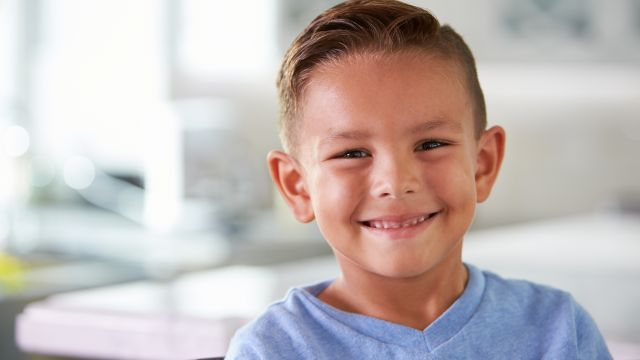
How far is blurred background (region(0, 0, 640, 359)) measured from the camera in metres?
3.76

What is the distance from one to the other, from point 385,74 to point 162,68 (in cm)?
355

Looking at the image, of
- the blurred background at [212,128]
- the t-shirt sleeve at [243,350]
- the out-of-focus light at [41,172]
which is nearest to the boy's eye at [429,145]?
the t-shirt sleeve at [243,350]

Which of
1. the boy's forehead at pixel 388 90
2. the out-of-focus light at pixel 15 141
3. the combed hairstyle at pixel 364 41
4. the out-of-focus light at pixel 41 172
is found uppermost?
the out-of-focus light at pixel 15 141

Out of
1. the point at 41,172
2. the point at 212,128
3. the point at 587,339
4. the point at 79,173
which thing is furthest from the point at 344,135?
the point at 41,172

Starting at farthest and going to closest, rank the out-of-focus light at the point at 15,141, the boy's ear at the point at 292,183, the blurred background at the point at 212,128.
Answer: the out-of-focus light at the point at 15,141
the blurred background at the point at 212,128
the boy's ear at the point at 292,183

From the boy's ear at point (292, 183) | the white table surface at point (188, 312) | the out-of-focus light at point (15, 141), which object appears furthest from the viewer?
the out-of-focus light at point (15, 141)

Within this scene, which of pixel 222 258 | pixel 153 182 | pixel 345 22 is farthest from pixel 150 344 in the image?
pixel 153 182

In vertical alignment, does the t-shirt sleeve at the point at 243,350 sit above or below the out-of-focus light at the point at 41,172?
below

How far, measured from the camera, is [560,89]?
420cm

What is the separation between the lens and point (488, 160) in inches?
39.3

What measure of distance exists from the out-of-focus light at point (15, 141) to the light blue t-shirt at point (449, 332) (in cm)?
373

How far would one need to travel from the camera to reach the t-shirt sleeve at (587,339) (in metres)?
0.95

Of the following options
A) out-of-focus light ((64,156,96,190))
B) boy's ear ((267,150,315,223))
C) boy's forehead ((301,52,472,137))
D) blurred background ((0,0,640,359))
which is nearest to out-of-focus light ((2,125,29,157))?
blurred background ((0,0,640,359))

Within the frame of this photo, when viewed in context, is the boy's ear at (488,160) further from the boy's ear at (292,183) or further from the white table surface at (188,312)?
the white table surface at (188,312)
